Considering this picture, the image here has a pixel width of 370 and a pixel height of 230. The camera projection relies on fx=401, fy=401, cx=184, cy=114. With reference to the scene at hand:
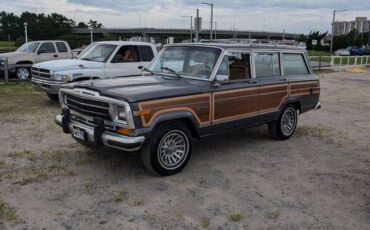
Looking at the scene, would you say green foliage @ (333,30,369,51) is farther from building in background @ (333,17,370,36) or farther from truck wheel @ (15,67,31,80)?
truck wheel @ (15,67,31,80)

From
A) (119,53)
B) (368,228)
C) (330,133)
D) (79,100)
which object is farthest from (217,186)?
(119,53)

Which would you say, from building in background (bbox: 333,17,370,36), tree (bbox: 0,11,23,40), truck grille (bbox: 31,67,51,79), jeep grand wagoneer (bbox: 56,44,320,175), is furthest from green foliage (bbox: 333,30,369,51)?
jeep grand wagoneer (bbox: 56,44,320,175)

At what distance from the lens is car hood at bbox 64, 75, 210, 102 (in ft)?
16.9

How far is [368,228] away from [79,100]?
398cm

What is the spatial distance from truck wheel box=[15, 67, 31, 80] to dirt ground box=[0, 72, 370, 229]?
367 inches

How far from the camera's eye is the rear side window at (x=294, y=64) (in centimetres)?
779

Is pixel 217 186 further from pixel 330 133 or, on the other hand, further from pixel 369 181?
pixel 330 133

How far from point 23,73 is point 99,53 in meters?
6.72

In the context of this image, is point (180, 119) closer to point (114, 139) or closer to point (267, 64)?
point (114, 139)

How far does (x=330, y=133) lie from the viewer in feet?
28.1

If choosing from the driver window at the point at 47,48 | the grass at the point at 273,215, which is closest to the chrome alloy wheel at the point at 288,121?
the grass at the point at 273,215

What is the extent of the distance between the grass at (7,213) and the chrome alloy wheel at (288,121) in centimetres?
508

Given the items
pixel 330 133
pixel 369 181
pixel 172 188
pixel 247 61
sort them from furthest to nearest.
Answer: pixel 330 133, pixel 247 61, pixel 369 181, pixel 172 188

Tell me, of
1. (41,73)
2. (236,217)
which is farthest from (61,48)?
(236,217)
